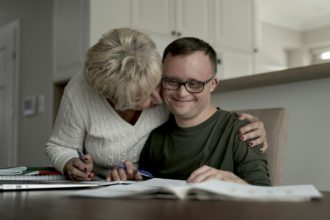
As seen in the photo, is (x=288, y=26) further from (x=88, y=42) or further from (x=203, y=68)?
(x=203, y=68)

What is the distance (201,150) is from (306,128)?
0.65 m

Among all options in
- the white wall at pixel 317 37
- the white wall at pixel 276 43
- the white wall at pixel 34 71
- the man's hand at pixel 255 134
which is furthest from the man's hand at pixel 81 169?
the white wall at pixel 317 37

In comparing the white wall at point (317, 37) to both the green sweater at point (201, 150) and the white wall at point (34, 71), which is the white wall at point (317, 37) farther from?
the green sweater at point (201, 150)

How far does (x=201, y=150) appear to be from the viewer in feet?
4.37

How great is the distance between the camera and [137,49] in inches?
48.9

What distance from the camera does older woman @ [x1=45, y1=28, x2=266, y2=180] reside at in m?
1.22

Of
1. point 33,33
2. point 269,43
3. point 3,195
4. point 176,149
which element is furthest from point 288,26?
point 3,195

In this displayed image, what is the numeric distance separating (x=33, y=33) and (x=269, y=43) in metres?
3.59

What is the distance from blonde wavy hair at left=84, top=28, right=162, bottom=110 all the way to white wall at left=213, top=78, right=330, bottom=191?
0.79 meters

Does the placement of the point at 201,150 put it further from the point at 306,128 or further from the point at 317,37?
the point at 317,37

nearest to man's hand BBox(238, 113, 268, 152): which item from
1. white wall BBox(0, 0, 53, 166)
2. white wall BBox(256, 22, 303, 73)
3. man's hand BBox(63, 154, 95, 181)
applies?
man's hand BBox(63, 154, 95, 181)

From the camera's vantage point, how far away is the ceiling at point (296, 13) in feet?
17.2

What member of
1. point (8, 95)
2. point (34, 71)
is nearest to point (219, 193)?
point (34, 71)

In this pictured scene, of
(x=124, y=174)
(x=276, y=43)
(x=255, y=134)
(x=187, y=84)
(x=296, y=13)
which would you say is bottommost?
(x=124, y=174)
